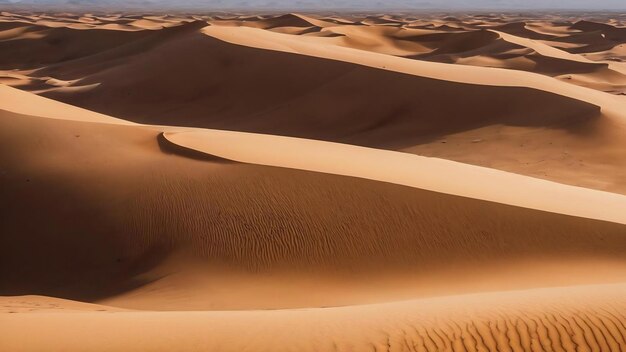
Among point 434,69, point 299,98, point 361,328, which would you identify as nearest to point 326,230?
point 361,328

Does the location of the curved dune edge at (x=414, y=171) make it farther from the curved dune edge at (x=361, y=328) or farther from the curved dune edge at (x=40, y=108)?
the curved dune edge at (x=361, y=328)

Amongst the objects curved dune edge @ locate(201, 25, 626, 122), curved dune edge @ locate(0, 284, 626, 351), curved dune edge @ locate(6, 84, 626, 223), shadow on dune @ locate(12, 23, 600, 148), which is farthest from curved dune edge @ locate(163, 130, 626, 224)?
curved dune edge @ locate(201, 25, 626, 122)

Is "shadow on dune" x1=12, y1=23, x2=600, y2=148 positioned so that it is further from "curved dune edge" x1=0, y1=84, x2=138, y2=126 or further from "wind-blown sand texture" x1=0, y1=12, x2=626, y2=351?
"curved dune edge" x1=0, y1=84, x2=138, y2=126

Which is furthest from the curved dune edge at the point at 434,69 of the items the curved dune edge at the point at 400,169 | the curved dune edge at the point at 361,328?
the curved dune edge at the point at 361,328

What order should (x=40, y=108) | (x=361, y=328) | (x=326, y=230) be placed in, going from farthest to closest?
(x=40, y=108)
(x=326, y=230)
(x=361, y=328)

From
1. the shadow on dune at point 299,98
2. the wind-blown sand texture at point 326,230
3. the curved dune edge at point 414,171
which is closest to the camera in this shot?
the wind-blown sand texture at point 326,230

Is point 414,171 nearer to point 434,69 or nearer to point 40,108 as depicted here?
point 40,108
